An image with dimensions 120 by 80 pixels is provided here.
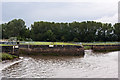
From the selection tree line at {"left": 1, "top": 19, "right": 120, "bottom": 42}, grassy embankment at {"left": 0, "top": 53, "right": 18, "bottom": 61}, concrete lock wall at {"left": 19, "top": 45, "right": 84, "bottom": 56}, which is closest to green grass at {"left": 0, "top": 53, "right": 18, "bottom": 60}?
grassy embankment at {"left": 0, "top": 53, "right": 18, "bottom": 61}

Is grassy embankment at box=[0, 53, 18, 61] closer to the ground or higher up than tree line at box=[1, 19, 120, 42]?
closer to the ground

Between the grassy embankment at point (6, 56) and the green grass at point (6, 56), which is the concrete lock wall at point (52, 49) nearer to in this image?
the grassy embankment at point (6, 56)

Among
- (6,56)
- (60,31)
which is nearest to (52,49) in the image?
(6,56)

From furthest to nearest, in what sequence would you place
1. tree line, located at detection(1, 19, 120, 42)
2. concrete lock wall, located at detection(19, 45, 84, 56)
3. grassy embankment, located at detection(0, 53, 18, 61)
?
tree line, located at detection(1, 19, 120, 42) < concrete lock wall, located at detection(19, 45, 84, 56) < grassy embankment, located at detection(0, 53, 18, 61)

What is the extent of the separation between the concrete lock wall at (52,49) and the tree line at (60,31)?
3137 cm

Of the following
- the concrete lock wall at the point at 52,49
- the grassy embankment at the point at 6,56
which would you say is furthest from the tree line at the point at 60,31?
the grassy embankment at the point at 6,56

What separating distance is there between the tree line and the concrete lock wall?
1235 inches

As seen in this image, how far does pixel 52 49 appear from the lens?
1341 inches

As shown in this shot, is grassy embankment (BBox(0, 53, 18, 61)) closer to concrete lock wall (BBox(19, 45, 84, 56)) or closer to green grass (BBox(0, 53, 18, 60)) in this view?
green grass (BBox(0, 53, 18, 60))

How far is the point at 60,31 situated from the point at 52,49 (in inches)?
1483

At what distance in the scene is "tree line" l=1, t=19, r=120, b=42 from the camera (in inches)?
2655

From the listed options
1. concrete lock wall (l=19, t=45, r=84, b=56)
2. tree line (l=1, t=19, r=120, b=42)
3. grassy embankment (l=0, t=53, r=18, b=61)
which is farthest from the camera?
tree line (l=1, t=19, r=120, b=42)

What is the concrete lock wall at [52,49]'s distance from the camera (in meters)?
33.8

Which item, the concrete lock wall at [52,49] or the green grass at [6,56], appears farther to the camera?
the concrete lock wall at [52,49]
